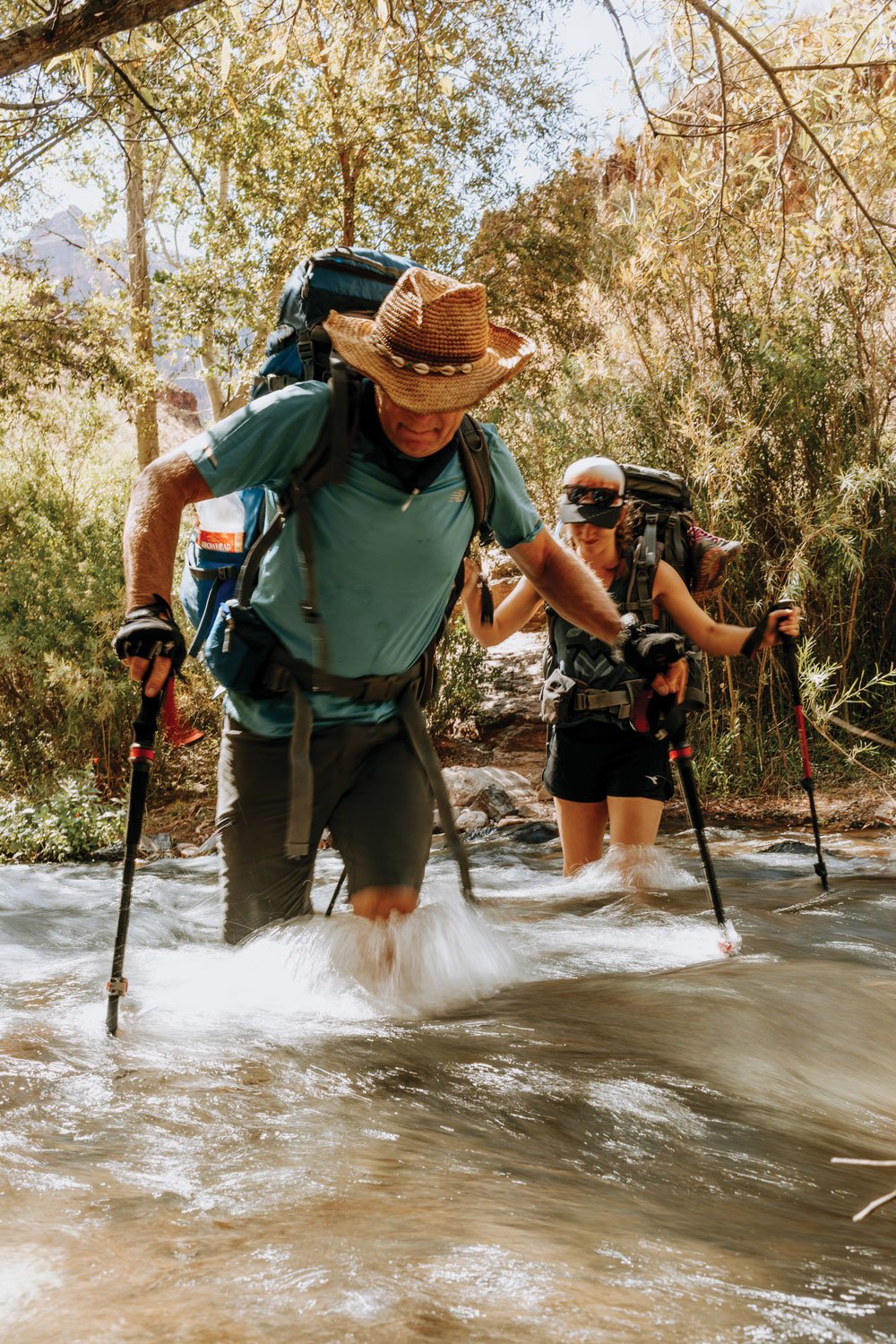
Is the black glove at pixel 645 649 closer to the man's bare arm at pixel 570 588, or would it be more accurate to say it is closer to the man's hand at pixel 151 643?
the man's bare arm at pixel 570 588

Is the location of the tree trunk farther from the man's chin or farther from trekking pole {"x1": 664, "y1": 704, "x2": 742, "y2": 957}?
the man's chin

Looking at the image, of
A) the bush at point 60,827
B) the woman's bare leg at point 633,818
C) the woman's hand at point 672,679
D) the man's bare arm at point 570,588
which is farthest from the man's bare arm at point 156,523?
the bush at point 60,827

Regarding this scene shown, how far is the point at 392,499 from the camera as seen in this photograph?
9.93ft

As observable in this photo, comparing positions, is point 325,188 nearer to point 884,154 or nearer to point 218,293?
point 218,293

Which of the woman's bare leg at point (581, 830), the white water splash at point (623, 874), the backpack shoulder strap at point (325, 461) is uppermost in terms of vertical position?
the backpack shoulder strap at point (325, 461)

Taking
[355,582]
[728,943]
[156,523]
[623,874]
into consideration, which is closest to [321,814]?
[355,582]

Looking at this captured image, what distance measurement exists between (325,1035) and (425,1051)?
0.87 feet

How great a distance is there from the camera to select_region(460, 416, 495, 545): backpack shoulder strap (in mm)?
3193

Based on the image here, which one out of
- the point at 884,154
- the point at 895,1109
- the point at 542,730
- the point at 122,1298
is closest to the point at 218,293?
the point at 542,730

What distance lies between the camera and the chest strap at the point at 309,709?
10.2 ft

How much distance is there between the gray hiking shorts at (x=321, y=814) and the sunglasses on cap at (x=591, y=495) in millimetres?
2063

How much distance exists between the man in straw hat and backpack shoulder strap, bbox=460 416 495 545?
0.03 metres

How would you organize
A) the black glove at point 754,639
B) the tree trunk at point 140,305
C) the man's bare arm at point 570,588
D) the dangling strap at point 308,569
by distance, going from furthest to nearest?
the tree trunk at point 140,305 → the black glove at point 754,639 → the man's bare arm at point 570,588 → the dangling strap at point 308,569

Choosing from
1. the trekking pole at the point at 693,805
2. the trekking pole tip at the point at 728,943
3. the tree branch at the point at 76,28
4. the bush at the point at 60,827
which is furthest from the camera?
the bush at the point at 60,827
